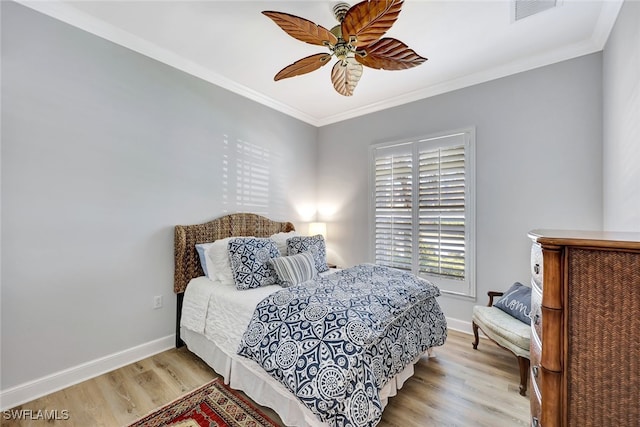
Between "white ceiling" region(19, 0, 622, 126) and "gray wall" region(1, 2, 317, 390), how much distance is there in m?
0.20

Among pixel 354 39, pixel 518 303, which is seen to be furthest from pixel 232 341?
pixel 518 303

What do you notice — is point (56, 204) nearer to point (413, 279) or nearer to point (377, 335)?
point (377, 335)

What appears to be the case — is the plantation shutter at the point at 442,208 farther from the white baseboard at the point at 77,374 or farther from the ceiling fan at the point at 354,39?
the white baseboard at the point at 77,374

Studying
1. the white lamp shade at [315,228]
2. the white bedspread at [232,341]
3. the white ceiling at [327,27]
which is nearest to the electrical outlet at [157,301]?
the white bedspread at [232,341]

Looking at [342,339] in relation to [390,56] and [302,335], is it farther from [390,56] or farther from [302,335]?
[390,56]

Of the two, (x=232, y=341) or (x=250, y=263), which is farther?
(x=250, y=263)

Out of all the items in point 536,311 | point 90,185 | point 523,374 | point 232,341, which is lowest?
point 523,374

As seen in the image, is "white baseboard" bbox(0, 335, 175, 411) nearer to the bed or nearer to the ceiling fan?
the bed

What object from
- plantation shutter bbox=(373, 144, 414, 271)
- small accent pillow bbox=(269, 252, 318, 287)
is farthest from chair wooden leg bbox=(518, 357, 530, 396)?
small accent pillow bbox=(269, 252, 318, 287)

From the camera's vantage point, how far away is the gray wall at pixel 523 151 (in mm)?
2438

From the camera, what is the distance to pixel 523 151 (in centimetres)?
273

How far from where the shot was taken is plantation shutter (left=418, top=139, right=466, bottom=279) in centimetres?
306

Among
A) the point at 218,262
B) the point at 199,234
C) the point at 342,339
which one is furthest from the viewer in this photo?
the point at 199,234

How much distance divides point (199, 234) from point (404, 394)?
2352 mm
